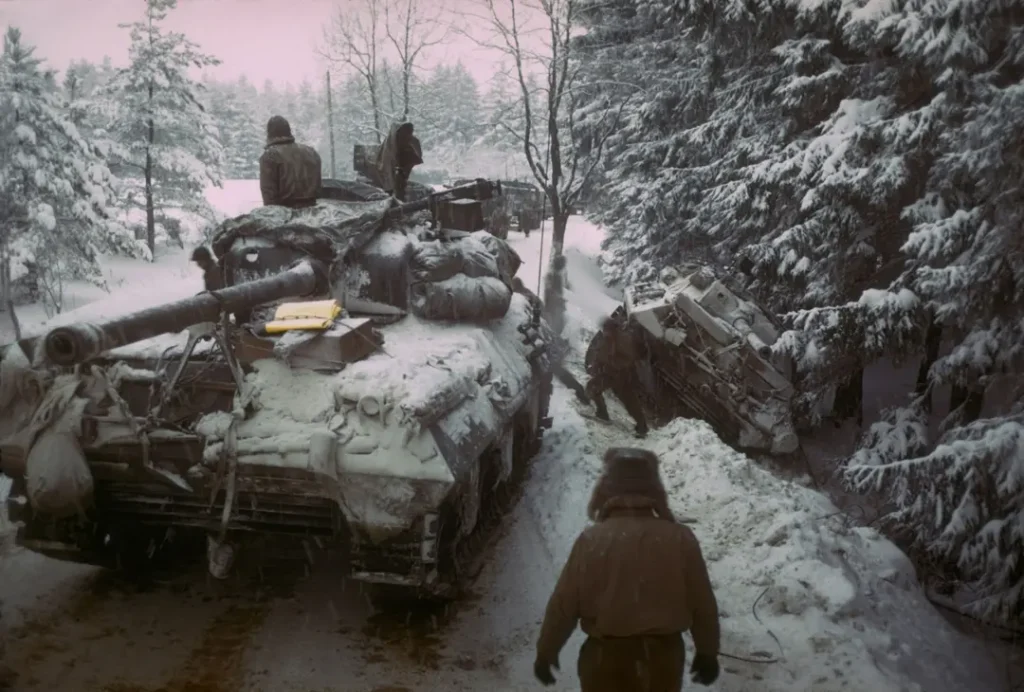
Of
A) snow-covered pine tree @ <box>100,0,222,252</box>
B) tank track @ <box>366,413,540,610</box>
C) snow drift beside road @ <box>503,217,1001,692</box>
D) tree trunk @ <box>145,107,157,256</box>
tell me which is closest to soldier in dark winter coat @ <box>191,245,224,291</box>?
tank track @ <box>366,413,540,610</box>

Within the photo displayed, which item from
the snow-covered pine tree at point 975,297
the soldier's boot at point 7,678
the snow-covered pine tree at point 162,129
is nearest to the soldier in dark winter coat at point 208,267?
the soldier's boot at point 7,678

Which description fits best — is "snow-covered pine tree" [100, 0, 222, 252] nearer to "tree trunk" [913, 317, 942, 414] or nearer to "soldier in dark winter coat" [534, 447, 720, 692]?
"tree trunk" [913, 317, 942, 414]

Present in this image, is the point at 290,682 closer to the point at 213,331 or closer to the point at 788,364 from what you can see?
the point at 213,331

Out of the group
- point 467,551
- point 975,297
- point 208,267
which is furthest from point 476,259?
point 975,297

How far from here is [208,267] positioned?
645 centimetres

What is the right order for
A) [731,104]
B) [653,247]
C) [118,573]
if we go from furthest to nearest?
[653,247] → [731,104] → [118,573]

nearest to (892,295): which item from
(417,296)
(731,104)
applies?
(417,296)

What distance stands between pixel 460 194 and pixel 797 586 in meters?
5.01

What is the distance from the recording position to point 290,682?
432 cm

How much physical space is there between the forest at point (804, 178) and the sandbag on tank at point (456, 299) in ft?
11.1

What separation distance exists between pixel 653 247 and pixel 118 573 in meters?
10.6

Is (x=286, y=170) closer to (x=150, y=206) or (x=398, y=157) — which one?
(x=398, y=157)

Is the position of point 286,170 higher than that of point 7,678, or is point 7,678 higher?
point 286,170

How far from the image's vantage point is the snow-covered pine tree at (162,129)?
49.1 ft
